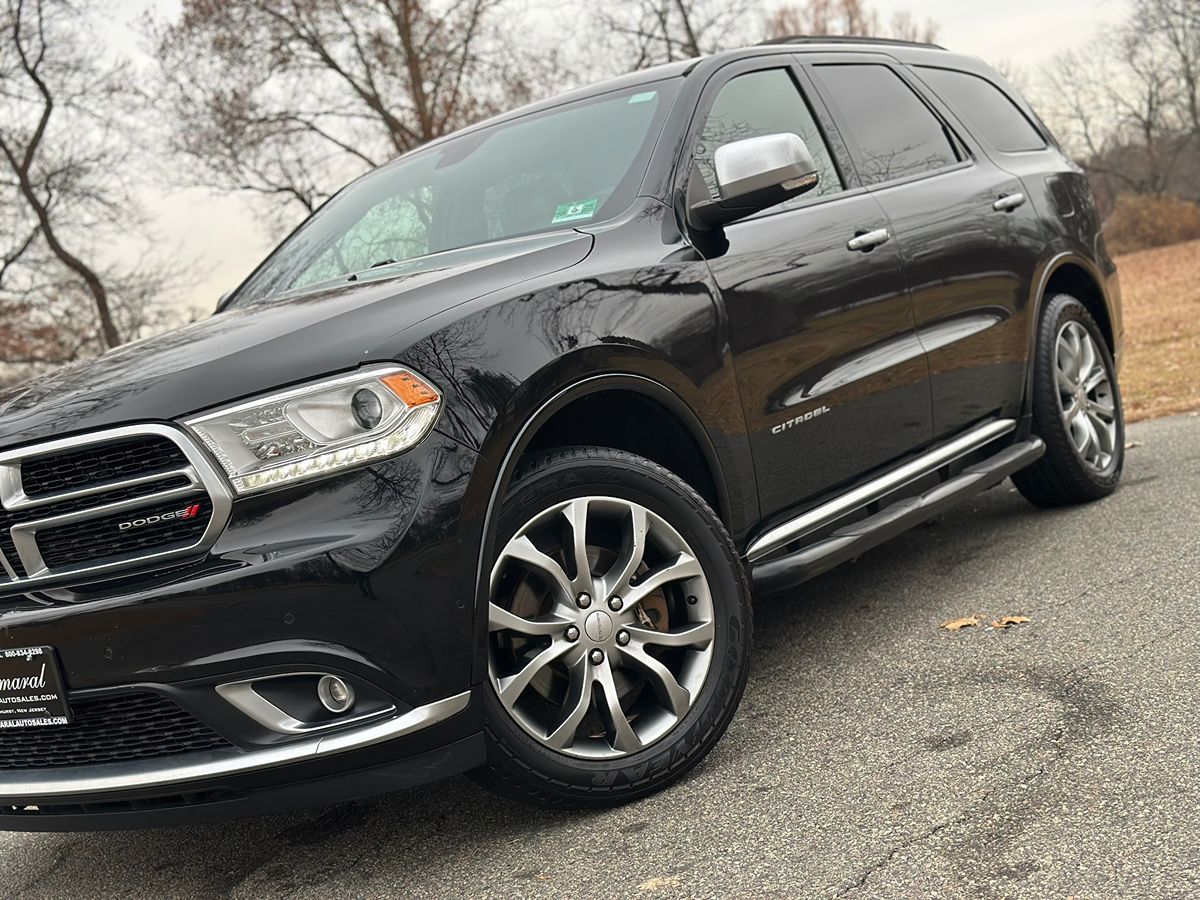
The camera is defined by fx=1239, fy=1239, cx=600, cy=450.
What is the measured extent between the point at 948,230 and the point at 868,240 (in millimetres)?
578

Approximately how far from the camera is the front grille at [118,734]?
8.32 feet

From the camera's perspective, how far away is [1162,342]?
41.0ft

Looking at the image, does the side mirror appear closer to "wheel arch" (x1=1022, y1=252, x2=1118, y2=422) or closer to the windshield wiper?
the windshield wiper

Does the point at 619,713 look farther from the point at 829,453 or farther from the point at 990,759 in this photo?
the point at 829,453

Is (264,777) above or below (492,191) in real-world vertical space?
below

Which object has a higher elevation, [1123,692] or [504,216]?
[504,216]

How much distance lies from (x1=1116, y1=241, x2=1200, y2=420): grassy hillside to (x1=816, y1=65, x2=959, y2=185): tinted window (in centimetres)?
377

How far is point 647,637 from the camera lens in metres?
2.94

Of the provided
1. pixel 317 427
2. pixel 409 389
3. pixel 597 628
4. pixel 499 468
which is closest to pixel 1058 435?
pixel 597 628

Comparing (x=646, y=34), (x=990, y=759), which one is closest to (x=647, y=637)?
(x=990, y=759)

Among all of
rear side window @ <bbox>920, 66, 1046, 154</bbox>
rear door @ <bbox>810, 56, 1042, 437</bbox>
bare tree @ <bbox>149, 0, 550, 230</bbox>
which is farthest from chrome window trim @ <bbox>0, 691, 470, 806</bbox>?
bare tree @ <bbox>149, 0, 550, 230</bbox>

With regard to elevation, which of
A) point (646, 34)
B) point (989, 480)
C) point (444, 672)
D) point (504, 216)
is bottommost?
point (989, 480)

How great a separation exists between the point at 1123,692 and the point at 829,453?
1.05 meters

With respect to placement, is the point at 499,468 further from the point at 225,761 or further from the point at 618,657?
the point at 225,761
